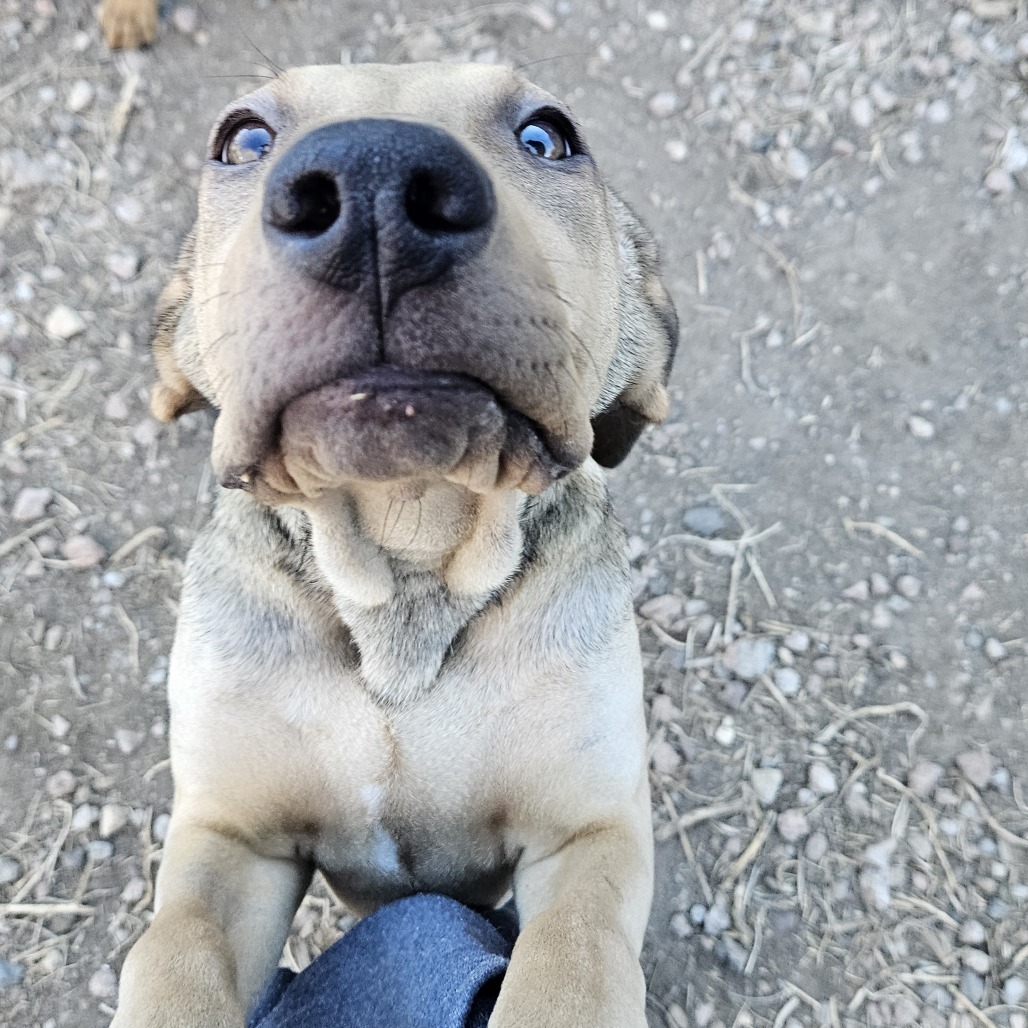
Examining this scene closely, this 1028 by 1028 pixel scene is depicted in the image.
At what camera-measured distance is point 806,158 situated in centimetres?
517

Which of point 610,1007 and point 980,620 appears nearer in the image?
point 610,1007

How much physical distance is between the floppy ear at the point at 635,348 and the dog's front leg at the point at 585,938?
127 centimetres

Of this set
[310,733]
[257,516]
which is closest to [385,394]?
[257,516]

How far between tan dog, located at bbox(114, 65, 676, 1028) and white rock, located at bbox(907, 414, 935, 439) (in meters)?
2.31

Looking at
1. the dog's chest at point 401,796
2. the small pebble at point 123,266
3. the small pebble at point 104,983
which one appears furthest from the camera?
the small pebble at point 123,266

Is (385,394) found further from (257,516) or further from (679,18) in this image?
(679,18)

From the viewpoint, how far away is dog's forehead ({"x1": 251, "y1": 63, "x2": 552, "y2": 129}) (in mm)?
2250

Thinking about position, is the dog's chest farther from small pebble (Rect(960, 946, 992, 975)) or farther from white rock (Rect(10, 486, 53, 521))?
white rock (Rect(10, 486, 53, 521))

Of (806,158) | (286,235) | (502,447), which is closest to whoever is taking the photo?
(286,235)

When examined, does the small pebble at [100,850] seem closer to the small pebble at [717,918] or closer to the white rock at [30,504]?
the white rock at [30,504]

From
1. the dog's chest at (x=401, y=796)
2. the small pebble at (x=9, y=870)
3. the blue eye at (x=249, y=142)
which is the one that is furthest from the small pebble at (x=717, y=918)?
the blue eye at (x=249, y=142)

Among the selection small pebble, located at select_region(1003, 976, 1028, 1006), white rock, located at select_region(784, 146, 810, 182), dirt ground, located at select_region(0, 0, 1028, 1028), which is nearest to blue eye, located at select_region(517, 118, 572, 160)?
dirt ground, located at select_region(0, 0, 1028, 1028)

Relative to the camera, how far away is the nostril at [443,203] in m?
1.62

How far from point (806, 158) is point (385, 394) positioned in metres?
4.28
